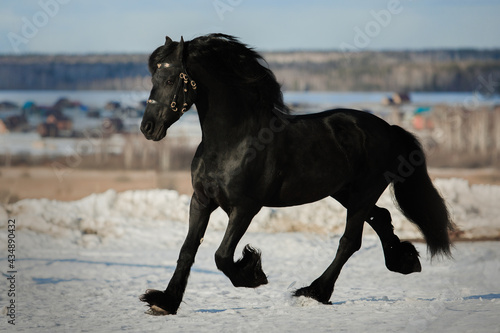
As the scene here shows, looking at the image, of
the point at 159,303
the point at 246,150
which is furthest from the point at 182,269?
the point at 246,150

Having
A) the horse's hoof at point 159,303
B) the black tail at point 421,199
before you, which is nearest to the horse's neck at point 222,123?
the horse's hoof at point 159,303

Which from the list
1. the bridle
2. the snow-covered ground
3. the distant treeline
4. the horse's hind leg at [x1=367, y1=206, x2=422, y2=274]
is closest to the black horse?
the bridle

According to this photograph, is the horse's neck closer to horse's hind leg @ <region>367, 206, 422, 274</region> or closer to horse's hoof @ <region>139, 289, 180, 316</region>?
horse's hoof @ <region>139, 289, 180, 316</region>

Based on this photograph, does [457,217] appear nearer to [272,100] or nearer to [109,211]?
[109,211]

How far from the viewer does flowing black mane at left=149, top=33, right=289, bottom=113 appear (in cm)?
656

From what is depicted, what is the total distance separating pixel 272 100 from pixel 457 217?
276 inches

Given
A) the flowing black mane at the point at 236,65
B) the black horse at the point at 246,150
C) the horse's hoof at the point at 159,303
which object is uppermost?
the flowing black mane at the point at 236,65

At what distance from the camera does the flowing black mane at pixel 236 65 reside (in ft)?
21.5

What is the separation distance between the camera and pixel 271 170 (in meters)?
6.68

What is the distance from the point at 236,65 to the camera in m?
6.75

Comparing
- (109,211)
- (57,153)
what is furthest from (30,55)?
(109,211)

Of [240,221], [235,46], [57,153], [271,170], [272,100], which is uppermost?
[235,46]

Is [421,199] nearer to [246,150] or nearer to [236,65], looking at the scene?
[246,150]

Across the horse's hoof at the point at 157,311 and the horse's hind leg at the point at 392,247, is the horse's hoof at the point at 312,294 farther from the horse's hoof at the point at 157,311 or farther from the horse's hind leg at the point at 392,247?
the horse's hoof at the point at 157,311
